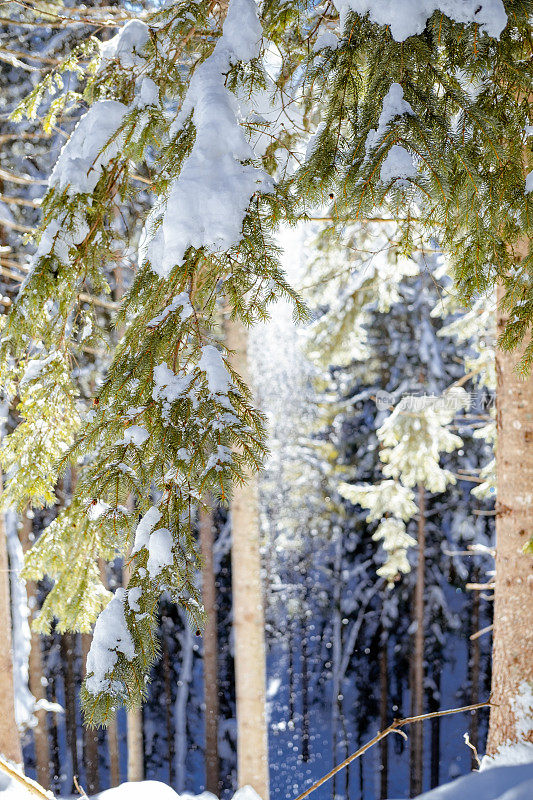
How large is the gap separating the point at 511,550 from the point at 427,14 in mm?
2992

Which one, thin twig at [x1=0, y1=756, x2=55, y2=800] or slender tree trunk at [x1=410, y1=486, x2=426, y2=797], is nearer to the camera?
thin twig at [x1=0, y1=756, x2=55, y2=800]

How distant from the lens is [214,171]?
2252mm

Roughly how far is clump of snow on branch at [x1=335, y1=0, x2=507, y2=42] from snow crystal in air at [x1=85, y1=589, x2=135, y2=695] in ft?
7.77

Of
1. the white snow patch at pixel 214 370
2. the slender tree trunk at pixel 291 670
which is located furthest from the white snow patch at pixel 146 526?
the slender tree trunk at pixel 291 670

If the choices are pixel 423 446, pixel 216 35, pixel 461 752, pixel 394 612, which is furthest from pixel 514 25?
pixel 461 752

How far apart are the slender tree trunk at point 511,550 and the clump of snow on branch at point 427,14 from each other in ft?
6.28

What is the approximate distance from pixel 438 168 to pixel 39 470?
2.39 meters

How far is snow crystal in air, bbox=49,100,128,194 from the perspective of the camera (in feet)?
9.60

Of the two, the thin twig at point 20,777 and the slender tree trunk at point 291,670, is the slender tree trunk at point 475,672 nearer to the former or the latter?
the slender tree trunk at point 291,670

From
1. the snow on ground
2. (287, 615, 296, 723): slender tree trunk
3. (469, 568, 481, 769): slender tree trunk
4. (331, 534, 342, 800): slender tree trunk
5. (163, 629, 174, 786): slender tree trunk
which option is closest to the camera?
the snow on ground

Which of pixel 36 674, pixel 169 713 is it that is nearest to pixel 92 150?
pixel 36 674

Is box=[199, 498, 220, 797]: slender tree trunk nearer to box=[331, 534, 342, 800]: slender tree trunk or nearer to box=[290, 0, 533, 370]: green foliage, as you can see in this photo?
box=[331, 534, 342, 800]: slender tree trunk

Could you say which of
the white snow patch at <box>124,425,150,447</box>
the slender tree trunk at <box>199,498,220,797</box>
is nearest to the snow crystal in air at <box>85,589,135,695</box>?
the white snow patch at <box>124,425,150,447</box>

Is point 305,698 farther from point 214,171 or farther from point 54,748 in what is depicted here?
point 214,171
